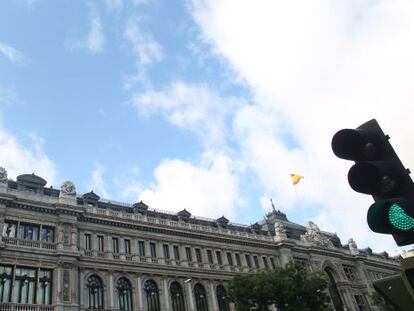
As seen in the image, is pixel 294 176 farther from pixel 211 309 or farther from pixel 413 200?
pixel 413 200

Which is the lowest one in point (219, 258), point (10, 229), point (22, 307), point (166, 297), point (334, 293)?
point (22, 307)

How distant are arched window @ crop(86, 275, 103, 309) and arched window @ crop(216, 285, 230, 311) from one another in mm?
13774

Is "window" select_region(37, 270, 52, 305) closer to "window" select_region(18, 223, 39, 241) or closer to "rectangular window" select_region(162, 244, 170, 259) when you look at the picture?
"window" select_region(18, 223, 39, 241)

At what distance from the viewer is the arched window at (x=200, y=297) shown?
4453 centimetres

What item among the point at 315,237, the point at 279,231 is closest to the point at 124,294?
the point at 279,231

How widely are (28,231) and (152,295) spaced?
43.9 ft

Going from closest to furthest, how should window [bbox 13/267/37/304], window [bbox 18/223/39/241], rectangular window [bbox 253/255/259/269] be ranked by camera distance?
window [bbox 13/267/37/304]
window [bbox 18/223/39/241]
rectangular window [bbox 253/255/259/269]

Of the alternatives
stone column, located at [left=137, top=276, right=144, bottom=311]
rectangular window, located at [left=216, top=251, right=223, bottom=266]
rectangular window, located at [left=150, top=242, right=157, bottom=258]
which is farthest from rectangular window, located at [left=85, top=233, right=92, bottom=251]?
rectangular window, located at [left=216, top=251, right=223, bottom=266]

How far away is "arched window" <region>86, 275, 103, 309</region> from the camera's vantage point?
37.6 metres

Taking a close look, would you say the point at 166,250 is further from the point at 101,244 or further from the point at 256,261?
the point at 256,261

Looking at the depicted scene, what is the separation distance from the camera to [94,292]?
1507 inches

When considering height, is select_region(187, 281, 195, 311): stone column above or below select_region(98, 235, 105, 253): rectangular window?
below

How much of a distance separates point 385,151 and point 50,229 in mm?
38373

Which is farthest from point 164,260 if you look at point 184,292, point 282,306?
point 282,306
